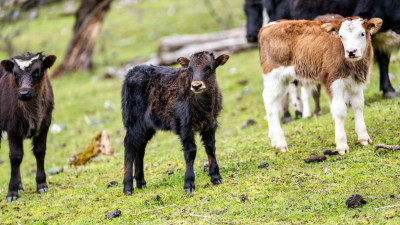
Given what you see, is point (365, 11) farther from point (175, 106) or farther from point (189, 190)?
point (189, 190)

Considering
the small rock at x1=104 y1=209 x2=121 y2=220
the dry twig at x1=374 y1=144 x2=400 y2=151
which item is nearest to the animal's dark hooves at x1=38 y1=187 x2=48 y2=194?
the small rock at x1=104 y1=209 x2=121 y2=220

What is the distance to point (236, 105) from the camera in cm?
1630

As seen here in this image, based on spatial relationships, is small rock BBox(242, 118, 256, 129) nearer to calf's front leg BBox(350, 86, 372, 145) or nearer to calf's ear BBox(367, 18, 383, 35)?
calf's front leg BBox(350, 86, 372, 145)

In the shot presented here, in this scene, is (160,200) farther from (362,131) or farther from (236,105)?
(236,105)

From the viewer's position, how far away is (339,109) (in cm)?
868

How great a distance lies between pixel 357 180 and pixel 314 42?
9.90 feet

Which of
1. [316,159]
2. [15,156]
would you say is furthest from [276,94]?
[15,156]

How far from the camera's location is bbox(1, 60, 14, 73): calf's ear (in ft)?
30.9

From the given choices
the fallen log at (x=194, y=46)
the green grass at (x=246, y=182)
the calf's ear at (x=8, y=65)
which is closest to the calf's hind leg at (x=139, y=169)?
the green grass at (x=246, y=182)

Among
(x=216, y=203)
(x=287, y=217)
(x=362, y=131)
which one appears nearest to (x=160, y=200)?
(x=216, y=203)

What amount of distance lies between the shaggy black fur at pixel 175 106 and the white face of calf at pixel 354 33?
6.90 ft

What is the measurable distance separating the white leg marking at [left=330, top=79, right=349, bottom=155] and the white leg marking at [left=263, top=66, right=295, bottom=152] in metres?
1.05

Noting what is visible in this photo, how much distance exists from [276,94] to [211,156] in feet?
7.84

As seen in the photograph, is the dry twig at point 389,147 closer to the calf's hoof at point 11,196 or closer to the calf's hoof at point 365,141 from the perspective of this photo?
the calf's hoof at point 365,141
